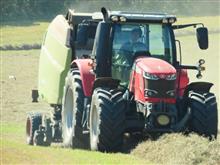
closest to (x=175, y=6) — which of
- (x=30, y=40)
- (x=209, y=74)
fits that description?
(x=30, y=40)

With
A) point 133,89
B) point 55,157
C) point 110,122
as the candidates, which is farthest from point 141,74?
point 55,157

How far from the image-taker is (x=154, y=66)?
12945 mm

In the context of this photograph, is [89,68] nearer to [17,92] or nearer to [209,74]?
[17,92]

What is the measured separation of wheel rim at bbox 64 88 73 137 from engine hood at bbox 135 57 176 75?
2134mm

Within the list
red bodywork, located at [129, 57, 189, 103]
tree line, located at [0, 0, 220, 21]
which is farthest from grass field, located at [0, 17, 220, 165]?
tree line, located at [0, 0, 220, 21]

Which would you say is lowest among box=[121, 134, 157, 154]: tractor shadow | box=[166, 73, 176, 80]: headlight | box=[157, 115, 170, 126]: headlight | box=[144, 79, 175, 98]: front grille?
box=[121, 134, 157, 154]: tractor shadow

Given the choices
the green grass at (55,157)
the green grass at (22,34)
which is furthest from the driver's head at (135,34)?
the green grass at (22,34)

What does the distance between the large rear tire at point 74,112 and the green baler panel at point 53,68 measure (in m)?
1.48

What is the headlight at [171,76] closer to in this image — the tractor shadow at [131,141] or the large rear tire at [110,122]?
the large rear tire at [110,122]

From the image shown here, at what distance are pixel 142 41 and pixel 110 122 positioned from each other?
2.09 metres

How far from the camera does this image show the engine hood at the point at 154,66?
505 inches

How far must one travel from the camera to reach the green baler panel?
54.5 feet

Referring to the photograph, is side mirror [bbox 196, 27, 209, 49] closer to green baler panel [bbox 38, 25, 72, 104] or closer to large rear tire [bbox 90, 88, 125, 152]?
large rear tire [bbox 90, 88, 125, 152]

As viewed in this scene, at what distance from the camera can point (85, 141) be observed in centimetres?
1421
